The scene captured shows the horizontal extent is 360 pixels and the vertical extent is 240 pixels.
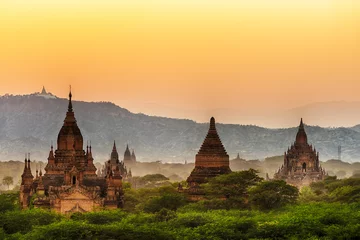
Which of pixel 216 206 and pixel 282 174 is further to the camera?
pixel 282 174

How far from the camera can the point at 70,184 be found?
9369 cm

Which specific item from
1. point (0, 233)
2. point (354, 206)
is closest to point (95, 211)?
point (0, 233)

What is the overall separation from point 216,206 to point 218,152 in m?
11.9

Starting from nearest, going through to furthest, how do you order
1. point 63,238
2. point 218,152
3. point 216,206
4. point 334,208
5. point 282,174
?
point 63,238 → point 334,208 → point 216,206 → point 218,152 → point 282,174

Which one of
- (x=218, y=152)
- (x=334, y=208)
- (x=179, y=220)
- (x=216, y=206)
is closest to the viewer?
(x=179, y=220)

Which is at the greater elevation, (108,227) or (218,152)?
(218,152)

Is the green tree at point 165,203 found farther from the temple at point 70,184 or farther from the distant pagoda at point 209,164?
the distant pagoda at point 209,164

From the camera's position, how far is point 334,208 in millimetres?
86062

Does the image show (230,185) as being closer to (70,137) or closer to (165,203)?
(165,203)

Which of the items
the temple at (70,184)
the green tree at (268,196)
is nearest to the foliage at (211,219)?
the green tree at (268,196)

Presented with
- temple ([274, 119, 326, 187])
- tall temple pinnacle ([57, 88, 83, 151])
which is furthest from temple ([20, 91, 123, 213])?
temple ([274, 119, 326, 187])

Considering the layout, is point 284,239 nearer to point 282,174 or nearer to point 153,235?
point 153,235

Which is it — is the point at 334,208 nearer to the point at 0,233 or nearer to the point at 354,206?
the point at 354,206

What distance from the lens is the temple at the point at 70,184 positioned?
305ft
